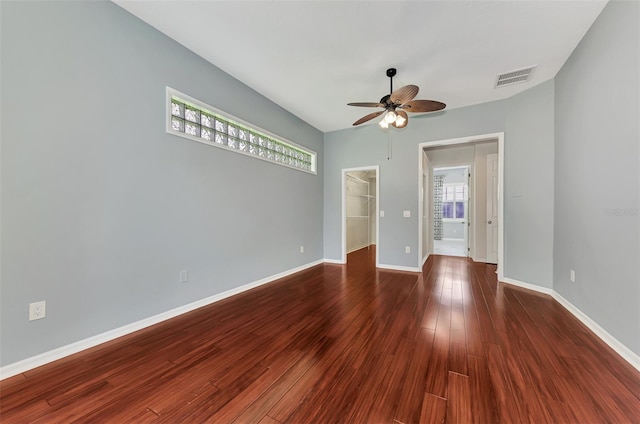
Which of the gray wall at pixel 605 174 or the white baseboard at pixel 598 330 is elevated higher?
the gray wall at pixel 605 174

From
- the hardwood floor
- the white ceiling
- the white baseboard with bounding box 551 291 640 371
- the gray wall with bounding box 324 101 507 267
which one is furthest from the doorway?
the hardwood floor

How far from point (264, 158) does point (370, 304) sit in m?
2.67

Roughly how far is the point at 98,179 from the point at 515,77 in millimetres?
4955

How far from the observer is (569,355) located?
1.82 m

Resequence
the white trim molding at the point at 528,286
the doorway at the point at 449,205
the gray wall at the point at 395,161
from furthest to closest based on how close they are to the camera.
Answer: the doorway at the point at 449,205 < the gray wall at the point at 395,161 < the white trim molding at the point at 528,286

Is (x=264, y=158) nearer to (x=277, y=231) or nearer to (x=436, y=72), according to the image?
(x=277, y=231)

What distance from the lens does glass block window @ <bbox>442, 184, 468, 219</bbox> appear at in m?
9.31

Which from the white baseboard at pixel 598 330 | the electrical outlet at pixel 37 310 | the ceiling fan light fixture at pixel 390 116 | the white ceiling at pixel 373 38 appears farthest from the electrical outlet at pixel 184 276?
the white baseboard at pixel 598 330

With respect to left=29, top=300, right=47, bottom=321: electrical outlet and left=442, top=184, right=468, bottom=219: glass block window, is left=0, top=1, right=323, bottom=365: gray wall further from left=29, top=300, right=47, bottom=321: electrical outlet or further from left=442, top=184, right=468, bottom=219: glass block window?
left=442, top=184, right=468, bottom=219: glass block window

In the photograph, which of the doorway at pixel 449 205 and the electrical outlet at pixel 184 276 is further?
the doorway at pixel 449 205

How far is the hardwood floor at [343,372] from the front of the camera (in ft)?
4.25

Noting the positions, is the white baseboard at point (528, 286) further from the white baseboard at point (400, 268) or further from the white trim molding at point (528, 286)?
the white baseboard at point (400, 268)

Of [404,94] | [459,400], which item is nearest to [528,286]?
[459,400]

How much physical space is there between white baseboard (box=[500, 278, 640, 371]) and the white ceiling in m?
2.90
